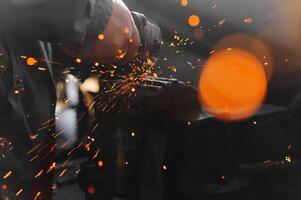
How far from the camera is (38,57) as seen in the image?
1008 mm

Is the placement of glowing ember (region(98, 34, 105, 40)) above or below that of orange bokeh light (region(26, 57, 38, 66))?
above

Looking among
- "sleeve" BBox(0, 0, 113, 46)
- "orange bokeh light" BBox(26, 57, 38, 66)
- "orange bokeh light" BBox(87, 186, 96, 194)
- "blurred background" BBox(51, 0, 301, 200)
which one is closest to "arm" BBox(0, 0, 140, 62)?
"sleeve" BBox(0, 0, 113, 46)

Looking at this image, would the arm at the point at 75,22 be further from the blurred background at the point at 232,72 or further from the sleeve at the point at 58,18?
the blurred background at the point at 232,72

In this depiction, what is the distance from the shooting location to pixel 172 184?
1167 millimetres

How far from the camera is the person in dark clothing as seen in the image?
0.83 metres

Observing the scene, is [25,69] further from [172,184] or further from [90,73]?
[172,184]

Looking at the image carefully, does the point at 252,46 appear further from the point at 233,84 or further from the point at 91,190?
the point at 91,190

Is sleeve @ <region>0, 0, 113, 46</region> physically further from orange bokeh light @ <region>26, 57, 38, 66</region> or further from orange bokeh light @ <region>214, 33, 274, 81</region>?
orange bokeh light @ <region>214, 33, 274, 81</region>

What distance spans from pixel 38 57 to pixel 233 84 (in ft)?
1.94

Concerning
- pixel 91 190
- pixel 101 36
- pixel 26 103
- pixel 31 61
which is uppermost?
pixel 101 36

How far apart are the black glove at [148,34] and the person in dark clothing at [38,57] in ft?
0.26

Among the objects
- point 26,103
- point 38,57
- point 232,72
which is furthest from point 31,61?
point 232,72

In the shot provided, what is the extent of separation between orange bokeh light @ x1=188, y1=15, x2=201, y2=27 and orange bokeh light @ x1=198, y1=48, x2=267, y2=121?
114 mm

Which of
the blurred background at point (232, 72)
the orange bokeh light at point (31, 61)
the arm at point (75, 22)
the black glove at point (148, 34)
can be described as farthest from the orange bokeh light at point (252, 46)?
the orange bokeh light at point (31, 61)
